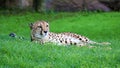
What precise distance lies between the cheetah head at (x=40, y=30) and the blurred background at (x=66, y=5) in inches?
760

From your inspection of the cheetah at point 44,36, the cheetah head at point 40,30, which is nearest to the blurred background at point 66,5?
the cheetah at point 44,36

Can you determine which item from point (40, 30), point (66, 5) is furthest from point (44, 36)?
point (66, 5)

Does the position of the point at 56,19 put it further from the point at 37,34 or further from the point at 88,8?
the point at 37,34

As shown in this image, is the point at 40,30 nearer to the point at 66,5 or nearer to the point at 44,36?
the point at 44,36

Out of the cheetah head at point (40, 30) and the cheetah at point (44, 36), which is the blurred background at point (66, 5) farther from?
the cheetah head at point (40, 30)

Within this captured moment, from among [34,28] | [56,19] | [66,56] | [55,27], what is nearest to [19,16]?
[56,19]

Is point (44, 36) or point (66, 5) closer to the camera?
point (44, 36)

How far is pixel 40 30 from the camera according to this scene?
16.0 metres

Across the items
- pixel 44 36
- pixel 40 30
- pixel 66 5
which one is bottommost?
pixel 66 5

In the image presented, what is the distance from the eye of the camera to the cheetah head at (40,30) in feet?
52.3

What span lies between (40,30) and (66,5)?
20667 mm

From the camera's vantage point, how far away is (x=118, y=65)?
12.2 metres

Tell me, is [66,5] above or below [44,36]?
→ below

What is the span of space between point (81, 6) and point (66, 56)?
2376 centimetres
